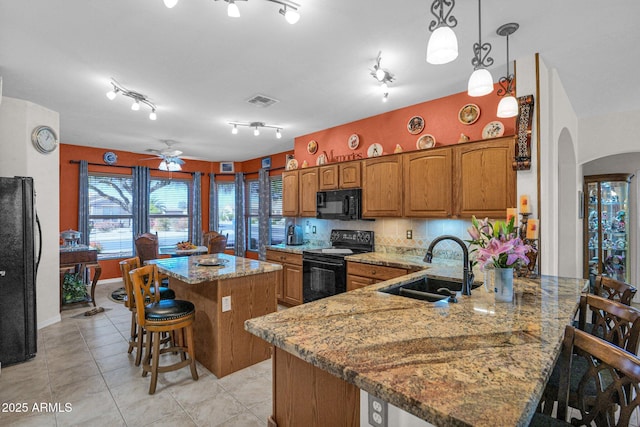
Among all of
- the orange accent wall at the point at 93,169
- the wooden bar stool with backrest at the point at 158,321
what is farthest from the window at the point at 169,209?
the wooden bar stool with backrest at the point at 158,321

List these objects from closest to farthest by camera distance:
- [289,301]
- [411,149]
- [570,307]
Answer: [570,307] → [411,149] → [289,301]

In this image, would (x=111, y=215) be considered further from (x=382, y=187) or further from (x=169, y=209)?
(x=382, y=187)

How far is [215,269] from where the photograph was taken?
287 centimetres

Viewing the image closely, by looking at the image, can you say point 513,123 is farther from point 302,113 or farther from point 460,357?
point 460,357

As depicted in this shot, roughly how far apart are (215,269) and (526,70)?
321 cm

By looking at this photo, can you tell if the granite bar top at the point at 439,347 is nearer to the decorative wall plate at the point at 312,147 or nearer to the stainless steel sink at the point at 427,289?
the stainless steel sink at the point at 427,289

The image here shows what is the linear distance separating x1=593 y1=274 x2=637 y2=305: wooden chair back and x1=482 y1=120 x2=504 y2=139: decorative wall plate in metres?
1.55

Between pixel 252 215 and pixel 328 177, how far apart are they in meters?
3.69

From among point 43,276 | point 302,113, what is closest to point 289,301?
point 302,113

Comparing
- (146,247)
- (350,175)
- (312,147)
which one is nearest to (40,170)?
(146,247)

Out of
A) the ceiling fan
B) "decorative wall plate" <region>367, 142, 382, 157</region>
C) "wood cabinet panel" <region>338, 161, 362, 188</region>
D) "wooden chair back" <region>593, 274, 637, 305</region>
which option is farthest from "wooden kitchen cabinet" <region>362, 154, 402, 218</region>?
the ceiling fan

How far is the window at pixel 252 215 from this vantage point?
299 inches

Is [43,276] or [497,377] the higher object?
[497,377]

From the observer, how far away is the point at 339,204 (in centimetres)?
429
